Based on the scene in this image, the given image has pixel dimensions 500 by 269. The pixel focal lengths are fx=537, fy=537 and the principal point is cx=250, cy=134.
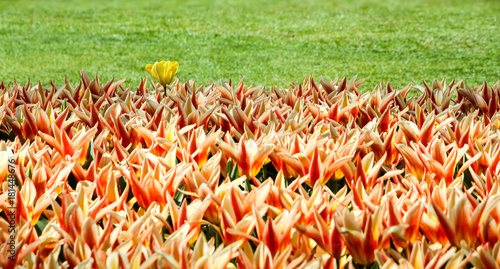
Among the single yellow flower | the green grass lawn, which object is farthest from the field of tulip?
the green grass lawn

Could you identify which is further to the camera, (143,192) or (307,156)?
(307,156)

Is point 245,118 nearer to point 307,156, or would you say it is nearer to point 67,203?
point 307,156

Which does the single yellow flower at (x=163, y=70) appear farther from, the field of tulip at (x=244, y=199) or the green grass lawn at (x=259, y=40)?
the green grass lawn at (x=259, y=40)

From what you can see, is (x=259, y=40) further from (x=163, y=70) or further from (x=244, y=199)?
(x=244, y=199)

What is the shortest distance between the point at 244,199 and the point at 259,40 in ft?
24.1

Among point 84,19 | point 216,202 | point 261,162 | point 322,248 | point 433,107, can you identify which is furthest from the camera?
point 84,19

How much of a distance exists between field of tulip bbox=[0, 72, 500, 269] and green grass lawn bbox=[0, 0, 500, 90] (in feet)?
15.1

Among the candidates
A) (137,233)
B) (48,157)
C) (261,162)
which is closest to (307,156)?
(261,162)

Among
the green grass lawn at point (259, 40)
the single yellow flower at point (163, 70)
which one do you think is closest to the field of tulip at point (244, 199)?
the single yellow flower at point (163, 70)

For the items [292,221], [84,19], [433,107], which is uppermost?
[292,221]

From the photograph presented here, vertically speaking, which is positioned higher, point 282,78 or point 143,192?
point 143,192

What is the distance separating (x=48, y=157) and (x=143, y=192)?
578 millimetres

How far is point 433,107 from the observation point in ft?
9.82

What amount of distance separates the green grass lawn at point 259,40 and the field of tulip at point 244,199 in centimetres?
460
